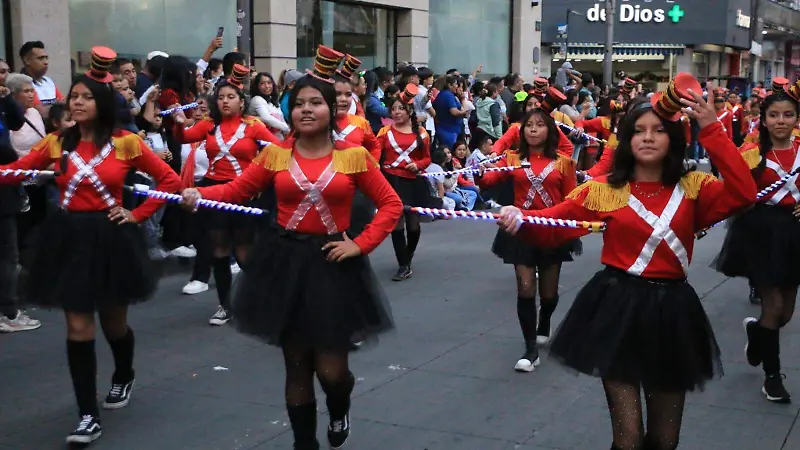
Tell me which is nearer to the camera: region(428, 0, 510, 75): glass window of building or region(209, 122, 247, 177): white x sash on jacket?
region(209, 122, 247, 177): white x sash on jacket

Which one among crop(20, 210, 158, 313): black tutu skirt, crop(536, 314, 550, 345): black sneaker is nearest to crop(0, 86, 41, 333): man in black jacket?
crop(20, 210, 158, 313): black tutu skirt

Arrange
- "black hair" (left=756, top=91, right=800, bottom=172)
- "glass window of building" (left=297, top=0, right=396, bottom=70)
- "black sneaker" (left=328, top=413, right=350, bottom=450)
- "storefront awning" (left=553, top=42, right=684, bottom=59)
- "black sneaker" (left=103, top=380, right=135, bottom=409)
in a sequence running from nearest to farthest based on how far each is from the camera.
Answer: "black sneaker" (left=328, top=413, right=350, bottom=450) < "black sneaker" (left=103, top=380, right=135, bottom=409) < "black hair" (left=756, top=91, right=800, bottom=172) < "glass window of building" (left=297, top=0, right=396, bottom=70) < "storefront awning" (left=553, top=42, right=684, bottom=59)

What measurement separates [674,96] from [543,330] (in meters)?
3.62

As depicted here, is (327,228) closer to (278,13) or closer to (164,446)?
(164,446)

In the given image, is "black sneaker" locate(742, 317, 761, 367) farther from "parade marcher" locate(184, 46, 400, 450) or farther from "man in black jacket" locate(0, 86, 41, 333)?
"man in black jacket" locate(0, 86, 41, 333)

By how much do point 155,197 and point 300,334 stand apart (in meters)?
1.47

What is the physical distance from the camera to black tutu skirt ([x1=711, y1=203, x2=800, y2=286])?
577 cm

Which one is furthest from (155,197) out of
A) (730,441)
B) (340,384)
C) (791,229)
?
(791,229)

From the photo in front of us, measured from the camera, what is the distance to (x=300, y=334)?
4.36 m

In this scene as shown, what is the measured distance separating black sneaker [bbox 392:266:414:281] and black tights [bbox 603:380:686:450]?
5.83 meters

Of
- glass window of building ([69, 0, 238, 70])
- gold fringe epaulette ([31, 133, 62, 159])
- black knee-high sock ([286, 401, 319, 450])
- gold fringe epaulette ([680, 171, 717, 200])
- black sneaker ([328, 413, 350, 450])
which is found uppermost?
glass window of building ([69, 0, 238, 70])

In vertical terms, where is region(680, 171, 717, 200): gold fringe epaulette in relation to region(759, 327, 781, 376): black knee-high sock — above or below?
above

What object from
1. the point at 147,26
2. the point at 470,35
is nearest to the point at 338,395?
the point at 147,26

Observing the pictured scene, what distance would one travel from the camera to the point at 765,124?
5.97 metres
